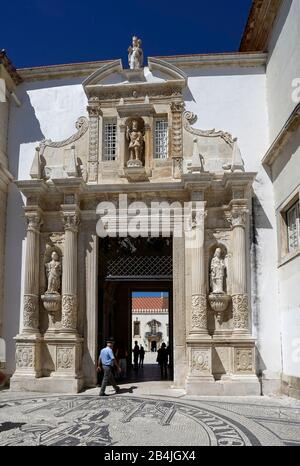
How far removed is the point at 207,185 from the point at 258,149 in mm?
1684

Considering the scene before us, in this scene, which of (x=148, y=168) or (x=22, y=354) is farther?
(x=148, y=168)

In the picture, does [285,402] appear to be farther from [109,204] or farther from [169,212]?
[109,204]

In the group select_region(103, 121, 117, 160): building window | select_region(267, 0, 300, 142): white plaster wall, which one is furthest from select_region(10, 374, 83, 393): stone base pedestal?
select_region(267, 0, 300, 142): white plaster wall

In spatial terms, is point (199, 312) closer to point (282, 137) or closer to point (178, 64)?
point (282, 137)

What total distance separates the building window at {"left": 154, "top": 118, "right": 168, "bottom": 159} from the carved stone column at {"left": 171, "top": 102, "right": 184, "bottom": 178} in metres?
0.32

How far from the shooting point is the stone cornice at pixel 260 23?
11.2 metres

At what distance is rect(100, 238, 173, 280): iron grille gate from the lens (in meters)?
11.8

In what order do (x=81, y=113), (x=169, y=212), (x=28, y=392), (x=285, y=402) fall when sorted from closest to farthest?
(x=285, y=402), (x=28, y=392), (x=169, y=212), (x=81, y=113)

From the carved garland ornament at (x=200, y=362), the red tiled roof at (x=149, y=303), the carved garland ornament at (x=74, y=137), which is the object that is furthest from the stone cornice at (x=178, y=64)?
the red tiled roof at (x=149, y=303)

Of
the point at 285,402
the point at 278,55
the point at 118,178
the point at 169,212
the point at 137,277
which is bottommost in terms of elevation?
the point at 285,402

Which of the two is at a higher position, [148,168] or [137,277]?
[148,168]

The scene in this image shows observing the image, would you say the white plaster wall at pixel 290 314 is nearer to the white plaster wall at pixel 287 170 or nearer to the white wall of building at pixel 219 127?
the white wall of building at pixel 219 127

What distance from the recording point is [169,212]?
37.7 ft

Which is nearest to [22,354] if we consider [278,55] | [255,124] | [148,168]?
[148,168]
